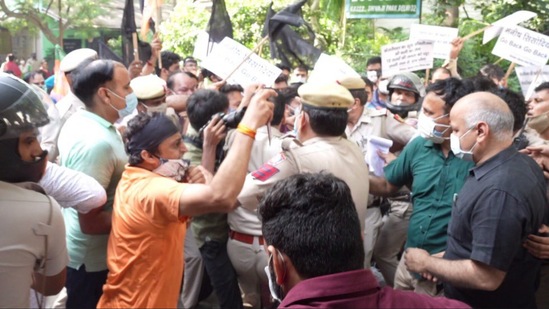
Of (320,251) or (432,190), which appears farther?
(432,190)

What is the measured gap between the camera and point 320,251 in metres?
1.85

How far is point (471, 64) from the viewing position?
11.8 metres

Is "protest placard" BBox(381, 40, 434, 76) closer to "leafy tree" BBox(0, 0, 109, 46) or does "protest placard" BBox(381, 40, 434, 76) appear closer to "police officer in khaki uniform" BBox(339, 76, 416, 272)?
"police officer in khaki uniform" BBox(339, 76, 416, 272)

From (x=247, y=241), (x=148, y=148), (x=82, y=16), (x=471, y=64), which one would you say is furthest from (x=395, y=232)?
(x=82, y=16)

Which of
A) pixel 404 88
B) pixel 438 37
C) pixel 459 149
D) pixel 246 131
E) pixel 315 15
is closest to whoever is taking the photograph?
pixel 246 131

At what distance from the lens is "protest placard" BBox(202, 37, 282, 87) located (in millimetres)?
5121

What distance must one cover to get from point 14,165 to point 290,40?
4688 millimetres

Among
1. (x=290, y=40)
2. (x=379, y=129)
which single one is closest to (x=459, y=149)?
(x=379, y=129)

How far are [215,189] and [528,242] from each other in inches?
60.8

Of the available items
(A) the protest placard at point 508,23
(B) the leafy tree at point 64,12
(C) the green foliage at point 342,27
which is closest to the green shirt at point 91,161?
(A) the protest placard at point 508,23

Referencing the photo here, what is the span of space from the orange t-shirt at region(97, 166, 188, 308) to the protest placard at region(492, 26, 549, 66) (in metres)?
4.54

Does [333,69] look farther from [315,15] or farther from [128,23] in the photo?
[315,15]

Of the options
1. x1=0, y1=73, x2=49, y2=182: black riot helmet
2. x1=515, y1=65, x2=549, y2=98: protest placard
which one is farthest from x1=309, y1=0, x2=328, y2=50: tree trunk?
x1=0, y1=73, x2=49, y2=182: black riot helmet

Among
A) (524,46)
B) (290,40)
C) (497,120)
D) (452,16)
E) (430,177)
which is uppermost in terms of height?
(497,120)
